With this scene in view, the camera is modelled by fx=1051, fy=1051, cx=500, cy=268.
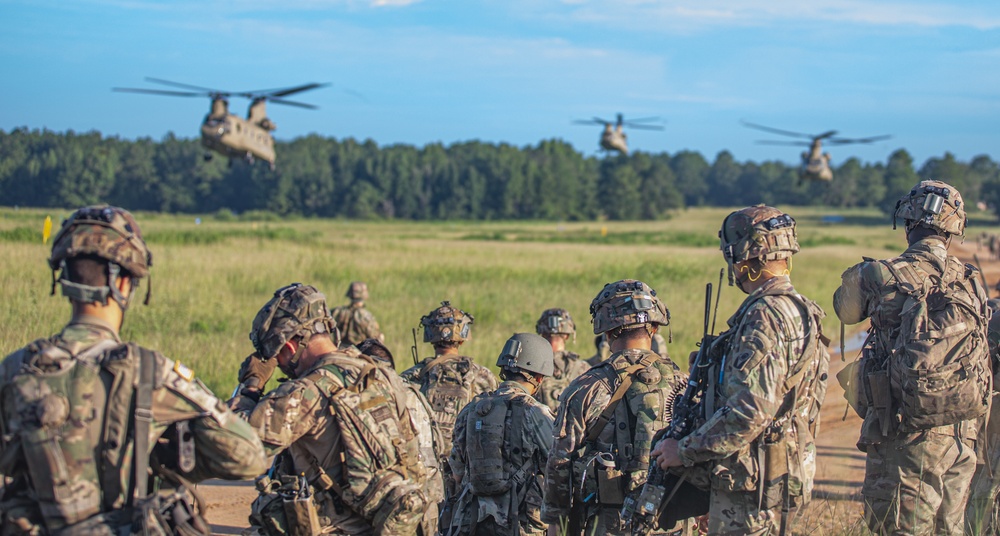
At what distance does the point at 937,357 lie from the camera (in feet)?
19.3

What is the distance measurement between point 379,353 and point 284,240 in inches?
1321

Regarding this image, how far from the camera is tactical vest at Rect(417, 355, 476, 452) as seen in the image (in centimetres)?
710

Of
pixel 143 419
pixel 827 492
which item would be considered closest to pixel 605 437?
pixel 143 419

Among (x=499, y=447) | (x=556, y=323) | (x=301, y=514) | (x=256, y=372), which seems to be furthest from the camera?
(x=556, y=323)

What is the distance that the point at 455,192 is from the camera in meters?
119

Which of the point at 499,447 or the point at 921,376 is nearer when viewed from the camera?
the point at 499,447

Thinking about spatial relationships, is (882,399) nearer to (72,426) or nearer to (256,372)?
(256,372)

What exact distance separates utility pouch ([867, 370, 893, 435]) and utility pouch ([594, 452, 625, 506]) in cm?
190

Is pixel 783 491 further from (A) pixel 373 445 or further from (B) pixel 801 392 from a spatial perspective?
(A) pixel 373 445

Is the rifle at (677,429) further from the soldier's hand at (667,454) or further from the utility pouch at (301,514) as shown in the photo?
the utility pouch at (301,514)

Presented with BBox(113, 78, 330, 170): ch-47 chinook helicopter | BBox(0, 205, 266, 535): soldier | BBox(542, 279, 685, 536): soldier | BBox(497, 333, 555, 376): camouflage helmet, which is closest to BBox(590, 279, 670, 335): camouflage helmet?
BBox(542, 279, 685, 536): soldier

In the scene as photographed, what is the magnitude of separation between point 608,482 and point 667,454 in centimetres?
61

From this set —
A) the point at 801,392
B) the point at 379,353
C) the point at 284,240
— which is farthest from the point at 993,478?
the point at 284,240

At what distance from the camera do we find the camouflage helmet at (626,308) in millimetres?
5367
